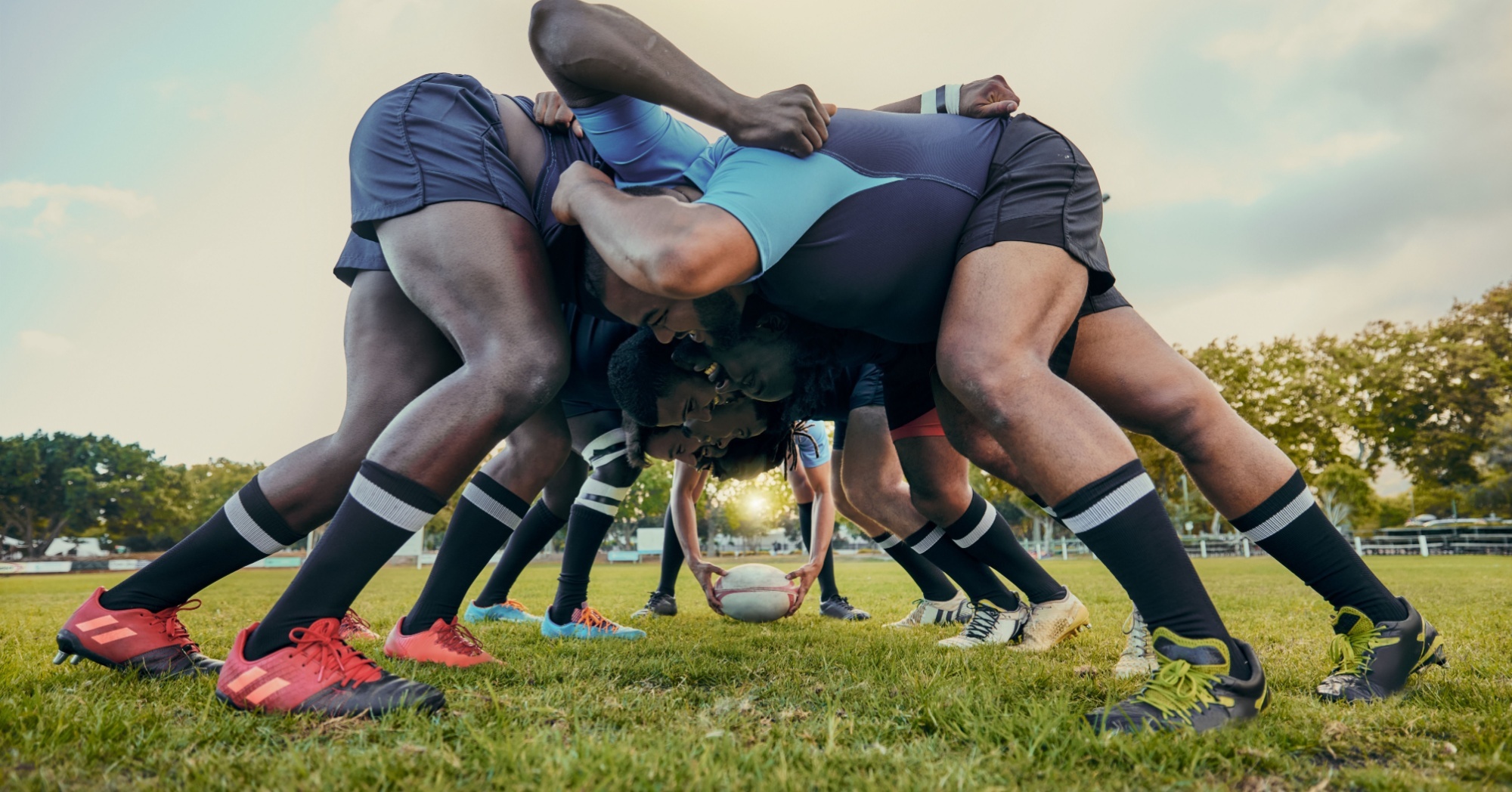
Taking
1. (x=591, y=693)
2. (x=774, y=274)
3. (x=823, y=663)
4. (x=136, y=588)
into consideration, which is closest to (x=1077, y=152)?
(x=774, y=274)

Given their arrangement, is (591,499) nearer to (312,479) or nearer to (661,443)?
(661,443)

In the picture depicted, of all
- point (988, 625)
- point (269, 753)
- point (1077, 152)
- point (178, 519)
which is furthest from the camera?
point (178, 519)

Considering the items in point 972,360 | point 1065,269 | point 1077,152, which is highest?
point 1077,152

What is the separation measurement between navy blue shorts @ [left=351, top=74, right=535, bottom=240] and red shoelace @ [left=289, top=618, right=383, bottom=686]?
1.39 m

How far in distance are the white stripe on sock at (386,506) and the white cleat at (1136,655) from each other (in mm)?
2567

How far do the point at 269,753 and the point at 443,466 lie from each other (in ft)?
3.13

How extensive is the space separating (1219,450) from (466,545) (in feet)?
9.98

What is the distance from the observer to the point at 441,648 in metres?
3.38

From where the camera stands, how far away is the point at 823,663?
11.4ft

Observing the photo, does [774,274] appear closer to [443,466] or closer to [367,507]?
[443,466]

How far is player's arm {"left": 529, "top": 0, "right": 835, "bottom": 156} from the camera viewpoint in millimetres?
2586

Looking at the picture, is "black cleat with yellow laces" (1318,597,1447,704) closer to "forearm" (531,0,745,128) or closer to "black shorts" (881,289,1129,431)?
"black shorts" (881,289,1129,431)

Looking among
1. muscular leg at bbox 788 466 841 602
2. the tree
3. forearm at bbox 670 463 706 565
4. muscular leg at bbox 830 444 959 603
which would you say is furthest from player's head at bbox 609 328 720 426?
the tree

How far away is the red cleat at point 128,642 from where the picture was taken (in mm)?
2881
